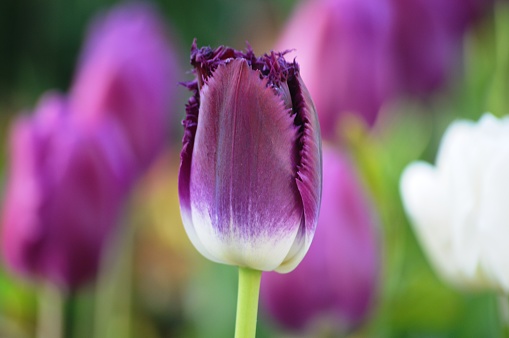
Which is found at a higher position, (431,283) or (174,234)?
(174,234)

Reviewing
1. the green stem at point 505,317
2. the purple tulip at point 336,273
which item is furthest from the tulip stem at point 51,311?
the green stem at point 505,317

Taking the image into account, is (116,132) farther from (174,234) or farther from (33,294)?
(174,234)

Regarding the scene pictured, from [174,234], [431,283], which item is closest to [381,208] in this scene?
[431,283]

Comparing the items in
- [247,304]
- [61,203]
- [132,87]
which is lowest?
[247,304]

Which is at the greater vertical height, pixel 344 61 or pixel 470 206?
pixel 344 61

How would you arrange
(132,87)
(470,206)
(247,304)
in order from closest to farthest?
(247,304), (470,206), (132,87)

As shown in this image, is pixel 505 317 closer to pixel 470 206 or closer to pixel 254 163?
pixel 470 206

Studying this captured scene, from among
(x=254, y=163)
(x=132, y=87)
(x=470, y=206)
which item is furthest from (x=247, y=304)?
(x=132, y=87)
